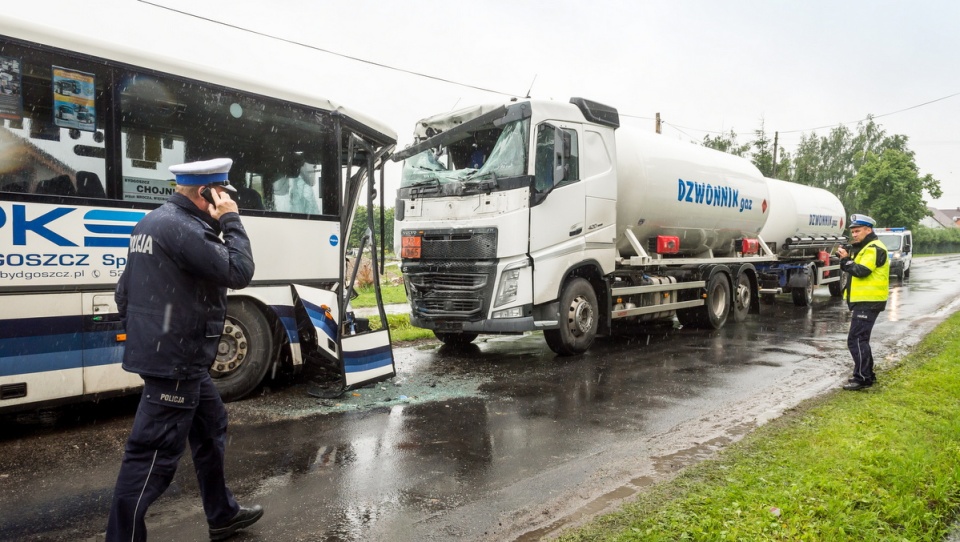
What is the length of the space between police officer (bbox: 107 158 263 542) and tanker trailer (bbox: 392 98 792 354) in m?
5.08

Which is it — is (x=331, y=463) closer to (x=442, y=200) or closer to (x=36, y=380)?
(x=36, y=380)

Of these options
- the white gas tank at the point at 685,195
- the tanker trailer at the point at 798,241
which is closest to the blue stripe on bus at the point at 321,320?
the white gas tank at the point at 685,195

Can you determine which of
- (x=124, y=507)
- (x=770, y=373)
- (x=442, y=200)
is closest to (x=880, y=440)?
(x=770, y=373)

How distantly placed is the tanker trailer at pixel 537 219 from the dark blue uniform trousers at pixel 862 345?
129 inches

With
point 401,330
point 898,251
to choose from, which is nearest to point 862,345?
point 401,330

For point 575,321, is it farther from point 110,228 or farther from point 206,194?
point 206,194

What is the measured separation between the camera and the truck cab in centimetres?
2517

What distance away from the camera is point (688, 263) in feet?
37.8

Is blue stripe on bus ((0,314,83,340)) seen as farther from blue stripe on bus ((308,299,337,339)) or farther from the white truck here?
the white truck

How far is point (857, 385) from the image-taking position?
6.74 m

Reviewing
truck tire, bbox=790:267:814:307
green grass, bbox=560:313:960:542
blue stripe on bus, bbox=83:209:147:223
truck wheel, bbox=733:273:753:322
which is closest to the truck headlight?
green grass, bbox=560:313:960:542

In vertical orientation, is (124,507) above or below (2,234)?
below

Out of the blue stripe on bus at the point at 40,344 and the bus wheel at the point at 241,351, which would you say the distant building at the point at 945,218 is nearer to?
the bus wheel at the point at 241,351

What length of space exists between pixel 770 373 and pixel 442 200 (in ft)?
15.4
